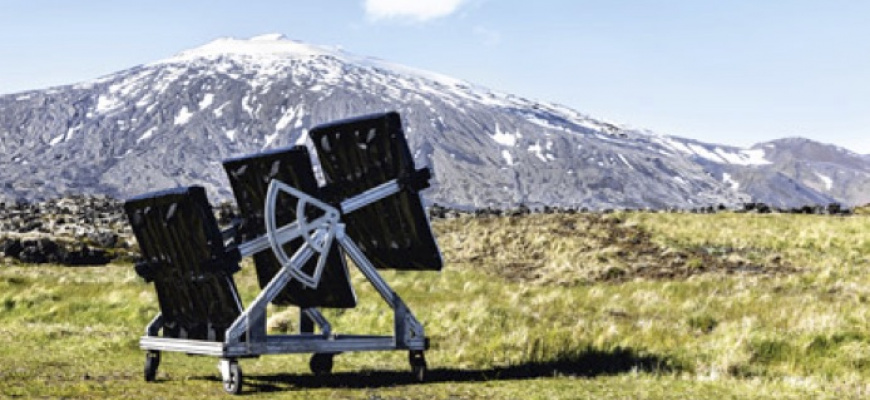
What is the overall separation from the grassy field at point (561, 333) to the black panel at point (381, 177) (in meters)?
A: 1.94

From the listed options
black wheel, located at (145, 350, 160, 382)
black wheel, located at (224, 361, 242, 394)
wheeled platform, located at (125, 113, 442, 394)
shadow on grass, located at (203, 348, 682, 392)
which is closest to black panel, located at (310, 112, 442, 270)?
wheeled platform, located at (125, 113, 442, 394)

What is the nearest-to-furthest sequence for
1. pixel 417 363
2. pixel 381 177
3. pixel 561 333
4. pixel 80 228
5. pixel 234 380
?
1. pixel 234 380
2. pixel 417 363
3. pixel 381 177
4. pixel 561 333
5. pixel 80 228

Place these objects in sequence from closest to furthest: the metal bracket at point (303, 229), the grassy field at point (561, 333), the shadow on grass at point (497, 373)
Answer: the grassy field at point (561, 333)
the metal bracket at point (303, 229)
the shadow on grass at point (497, 373)

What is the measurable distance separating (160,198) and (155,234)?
2.06 ft

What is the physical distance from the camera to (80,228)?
227ft

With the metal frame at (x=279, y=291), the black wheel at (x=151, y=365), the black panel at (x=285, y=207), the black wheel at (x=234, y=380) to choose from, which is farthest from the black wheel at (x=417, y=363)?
the black wheel at (x=151, y=365)

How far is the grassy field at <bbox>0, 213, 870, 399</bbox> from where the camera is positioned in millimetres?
12359

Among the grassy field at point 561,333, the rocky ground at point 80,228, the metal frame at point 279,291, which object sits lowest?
the rocky ground at point 80,228

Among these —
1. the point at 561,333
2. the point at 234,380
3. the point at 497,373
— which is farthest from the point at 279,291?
the point at 561,333

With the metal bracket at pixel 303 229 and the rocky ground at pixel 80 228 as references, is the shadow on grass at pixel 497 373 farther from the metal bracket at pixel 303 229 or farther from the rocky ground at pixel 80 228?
the rocky ground at pixel 80 228

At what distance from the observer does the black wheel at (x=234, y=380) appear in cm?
1183

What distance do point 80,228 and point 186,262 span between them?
60965mm

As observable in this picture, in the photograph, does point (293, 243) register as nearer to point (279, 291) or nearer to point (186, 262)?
point (279, 291)

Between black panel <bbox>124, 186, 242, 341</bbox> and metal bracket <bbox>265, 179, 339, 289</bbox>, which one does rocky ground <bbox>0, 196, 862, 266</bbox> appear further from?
metal bracket <bbox>265, 179, 339, 289</bbox>
